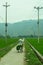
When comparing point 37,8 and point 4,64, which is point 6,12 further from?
point 4,64

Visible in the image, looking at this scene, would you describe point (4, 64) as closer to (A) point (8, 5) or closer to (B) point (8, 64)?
(B) point (8, 64)

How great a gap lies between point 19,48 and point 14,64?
1243cm

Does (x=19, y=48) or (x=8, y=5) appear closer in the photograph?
(x=19, y=48)

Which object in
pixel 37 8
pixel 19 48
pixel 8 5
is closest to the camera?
pixel 19 48

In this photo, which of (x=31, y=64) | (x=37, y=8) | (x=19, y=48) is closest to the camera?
A: (x=31, y=64)

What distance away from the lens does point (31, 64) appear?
58.1ft

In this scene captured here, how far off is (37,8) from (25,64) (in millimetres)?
50898

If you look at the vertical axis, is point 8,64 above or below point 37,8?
below

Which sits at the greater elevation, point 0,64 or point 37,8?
point 37,8

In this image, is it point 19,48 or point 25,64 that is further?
point 19,48

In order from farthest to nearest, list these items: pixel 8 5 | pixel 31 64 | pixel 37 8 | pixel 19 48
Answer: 1. pixel 37 8
2. pixel 8 5
3. pixel 19 48
4. pixel 31 64

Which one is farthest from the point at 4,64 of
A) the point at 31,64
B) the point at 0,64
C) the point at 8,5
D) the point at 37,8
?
the point at 37,8

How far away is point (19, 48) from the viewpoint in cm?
3091

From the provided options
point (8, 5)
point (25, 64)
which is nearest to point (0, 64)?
point (25, 64)
